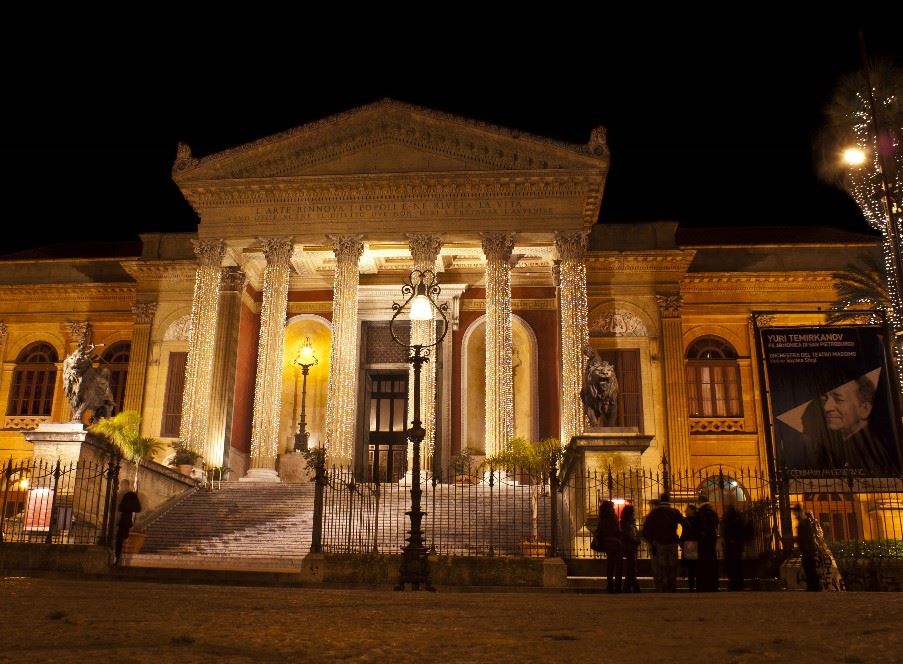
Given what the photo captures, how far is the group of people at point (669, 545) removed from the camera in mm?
11750

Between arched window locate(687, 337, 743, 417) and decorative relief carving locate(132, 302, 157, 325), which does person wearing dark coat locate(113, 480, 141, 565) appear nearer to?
decorative relief carving locate(132, 302, 157, 325)

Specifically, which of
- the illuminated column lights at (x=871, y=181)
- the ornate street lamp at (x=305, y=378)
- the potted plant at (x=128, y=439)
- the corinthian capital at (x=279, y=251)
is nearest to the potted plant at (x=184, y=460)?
the potted plant at (x=128, y=439)

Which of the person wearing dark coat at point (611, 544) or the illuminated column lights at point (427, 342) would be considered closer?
the person wearing dark coat at point (611, 544)

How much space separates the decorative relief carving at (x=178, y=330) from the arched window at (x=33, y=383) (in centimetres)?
573

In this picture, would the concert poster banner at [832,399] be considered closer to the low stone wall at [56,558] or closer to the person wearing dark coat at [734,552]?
the person wearing dark coat at [734,552]

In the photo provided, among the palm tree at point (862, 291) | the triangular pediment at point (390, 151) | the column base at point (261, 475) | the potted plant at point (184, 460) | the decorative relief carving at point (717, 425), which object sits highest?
the triangular pediment at point (390, 151)

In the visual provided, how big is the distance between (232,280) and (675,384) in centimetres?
1495

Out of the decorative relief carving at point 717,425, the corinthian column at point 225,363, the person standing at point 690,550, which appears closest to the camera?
the person standing at point 690,550

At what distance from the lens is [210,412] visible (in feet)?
79.7

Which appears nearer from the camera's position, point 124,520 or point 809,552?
point 809,552

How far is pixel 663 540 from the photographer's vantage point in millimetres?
11867

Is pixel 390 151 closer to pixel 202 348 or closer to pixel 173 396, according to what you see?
pixel 202 348

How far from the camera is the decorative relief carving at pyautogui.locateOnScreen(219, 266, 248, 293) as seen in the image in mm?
27047

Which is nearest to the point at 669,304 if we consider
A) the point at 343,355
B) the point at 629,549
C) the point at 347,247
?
the point at 347,247
